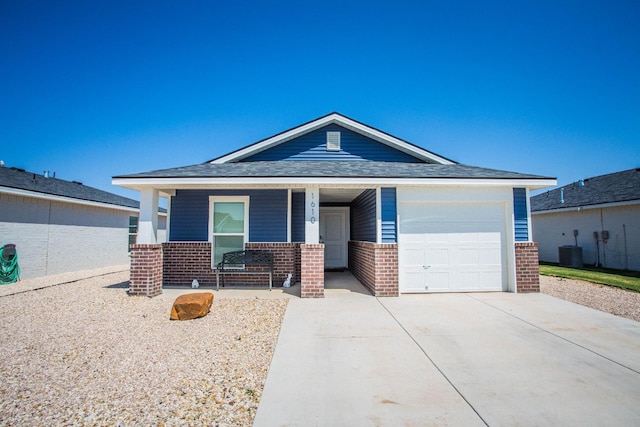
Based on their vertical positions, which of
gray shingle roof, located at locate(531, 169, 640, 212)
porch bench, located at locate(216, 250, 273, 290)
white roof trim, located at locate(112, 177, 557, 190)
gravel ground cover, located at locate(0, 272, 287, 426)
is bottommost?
gravel ground cover, located at locate(0, 272, 287, 426)

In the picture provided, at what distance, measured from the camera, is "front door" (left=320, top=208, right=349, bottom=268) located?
1318cm

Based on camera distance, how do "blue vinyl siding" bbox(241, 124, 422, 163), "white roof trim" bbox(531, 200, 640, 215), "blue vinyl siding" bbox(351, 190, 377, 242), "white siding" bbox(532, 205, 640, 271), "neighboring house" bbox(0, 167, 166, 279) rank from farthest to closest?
"white siding" bbox(532, 205, 640, 271), "white roof trim" bbox(531, 200, 640, 215), "blue vinyl siding" bbox(241, 124, 422, 163), "neighboring house" bbox(0, 167, 166, 279), "blue vinyl siding" bbox(351, 190, 377, 242)

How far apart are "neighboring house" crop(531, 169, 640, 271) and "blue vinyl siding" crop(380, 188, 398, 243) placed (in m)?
11.4

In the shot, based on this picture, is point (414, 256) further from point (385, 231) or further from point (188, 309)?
point (188, 309)

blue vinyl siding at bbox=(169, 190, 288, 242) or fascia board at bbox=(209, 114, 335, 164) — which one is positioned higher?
fascia board at bbox=(209, 114, 335, 164)

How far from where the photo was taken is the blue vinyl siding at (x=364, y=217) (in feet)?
28.2

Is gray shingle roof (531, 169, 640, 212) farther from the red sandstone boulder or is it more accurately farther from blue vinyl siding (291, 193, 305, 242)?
the red sandstone boulder

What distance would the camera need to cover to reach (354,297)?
25.1 feet

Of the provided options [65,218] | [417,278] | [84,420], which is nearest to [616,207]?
[417,278]

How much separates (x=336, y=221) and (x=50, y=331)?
9824 mm

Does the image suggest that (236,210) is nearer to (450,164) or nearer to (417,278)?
(417,278)

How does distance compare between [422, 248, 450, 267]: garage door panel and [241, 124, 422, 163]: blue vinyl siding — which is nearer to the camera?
[422, 248, 450, 267]: garage door panel

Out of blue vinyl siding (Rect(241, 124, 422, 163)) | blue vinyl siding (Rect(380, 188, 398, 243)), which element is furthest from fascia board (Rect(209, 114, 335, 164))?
blue vinyl siding (Rect(380, 188, 398, 243))

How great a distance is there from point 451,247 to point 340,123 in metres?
5.82
